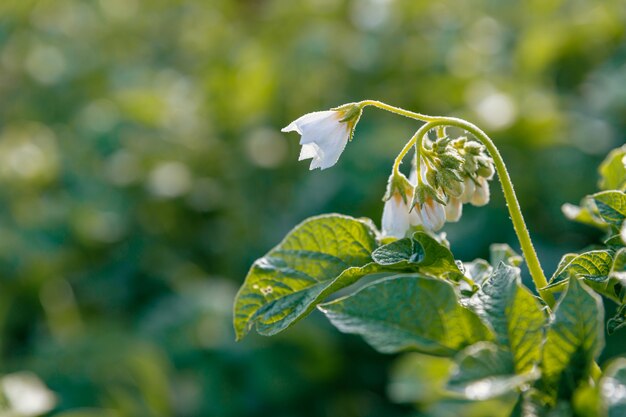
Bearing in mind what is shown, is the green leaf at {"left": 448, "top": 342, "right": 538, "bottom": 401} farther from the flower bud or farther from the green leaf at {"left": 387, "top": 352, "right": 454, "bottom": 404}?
the green leaf at {"left": 387, "top": 352, "right": 454, "bottom": 404}

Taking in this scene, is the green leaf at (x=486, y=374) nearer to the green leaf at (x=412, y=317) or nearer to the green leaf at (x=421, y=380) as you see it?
the green leaf at (x=412, y=317)

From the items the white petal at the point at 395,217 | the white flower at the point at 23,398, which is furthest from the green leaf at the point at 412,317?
the white flower at the point at 23,398

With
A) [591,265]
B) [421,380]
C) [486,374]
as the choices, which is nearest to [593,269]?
[591,265]

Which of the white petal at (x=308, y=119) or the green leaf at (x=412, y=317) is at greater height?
the white petal at (x=308, y=119)

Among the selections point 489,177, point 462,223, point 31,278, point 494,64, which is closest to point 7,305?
point 31,278

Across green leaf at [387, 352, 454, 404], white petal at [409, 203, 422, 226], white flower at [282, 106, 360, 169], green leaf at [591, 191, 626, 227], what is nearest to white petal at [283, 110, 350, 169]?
white flower at [282, 106, 360, 169]

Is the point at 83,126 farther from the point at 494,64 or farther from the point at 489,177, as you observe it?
the point at 489,177
